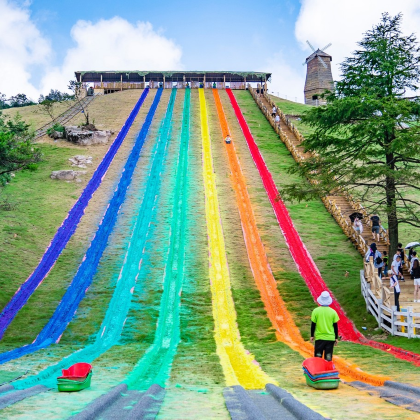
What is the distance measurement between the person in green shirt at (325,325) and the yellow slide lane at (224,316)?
1.23m

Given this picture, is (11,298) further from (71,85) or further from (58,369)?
(71,85)

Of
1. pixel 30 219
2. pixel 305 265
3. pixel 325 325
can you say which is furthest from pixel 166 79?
pixel 325 325

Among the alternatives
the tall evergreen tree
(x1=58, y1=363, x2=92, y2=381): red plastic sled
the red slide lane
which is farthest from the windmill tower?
(x1=58, y1=363, x2=92, y2=381): red plastic sled

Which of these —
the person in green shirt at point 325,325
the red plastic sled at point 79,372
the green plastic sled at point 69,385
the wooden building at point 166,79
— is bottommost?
the green plastic sled at point 69,385

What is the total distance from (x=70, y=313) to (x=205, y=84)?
6715cm

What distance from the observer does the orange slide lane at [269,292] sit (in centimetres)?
1213

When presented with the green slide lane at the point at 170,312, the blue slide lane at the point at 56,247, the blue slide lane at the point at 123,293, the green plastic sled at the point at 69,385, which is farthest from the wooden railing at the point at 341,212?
the green plastic sled at the point at 69,385

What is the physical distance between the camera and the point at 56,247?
1088 inches

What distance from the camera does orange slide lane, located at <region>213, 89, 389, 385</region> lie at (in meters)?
12.1

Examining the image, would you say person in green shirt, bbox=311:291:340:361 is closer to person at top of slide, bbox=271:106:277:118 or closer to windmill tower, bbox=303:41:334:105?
person at top of slide, bbox=271:106:277:118

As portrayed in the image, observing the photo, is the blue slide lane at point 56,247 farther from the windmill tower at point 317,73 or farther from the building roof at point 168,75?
the windmill tower at point 317,73

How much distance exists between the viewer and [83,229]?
98.7 feet

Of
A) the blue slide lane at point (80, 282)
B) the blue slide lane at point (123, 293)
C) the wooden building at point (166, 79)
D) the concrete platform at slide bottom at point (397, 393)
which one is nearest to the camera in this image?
the concrete platform at slide bottom at point (397, 393)

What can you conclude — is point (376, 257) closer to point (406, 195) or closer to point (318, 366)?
point (318, 366)
